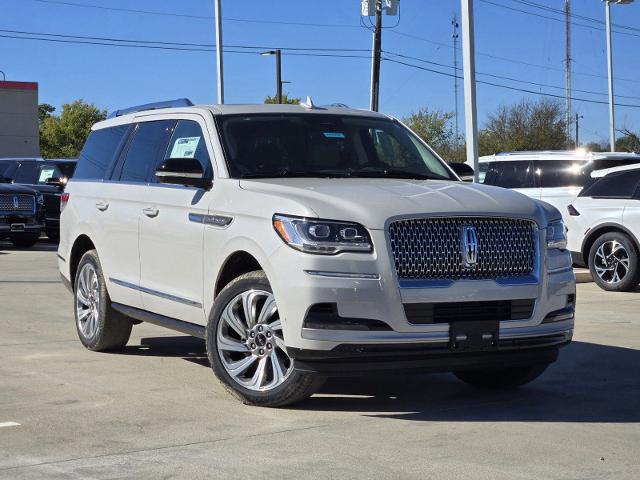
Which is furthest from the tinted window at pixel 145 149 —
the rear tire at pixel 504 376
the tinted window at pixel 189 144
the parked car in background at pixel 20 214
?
the parked car in background at pixel 20 214

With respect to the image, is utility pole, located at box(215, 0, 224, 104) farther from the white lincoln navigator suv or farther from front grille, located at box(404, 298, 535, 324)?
front grille, located at box(404, 298, 535, 324)

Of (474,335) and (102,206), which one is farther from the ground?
(102,206)

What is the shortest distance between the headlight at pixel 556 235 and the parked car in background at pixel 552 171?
35.1 feet

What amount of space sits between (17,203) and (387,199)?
58.3ft

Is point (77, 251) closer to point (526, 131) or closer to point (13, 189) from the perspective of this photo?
point (13, 189)

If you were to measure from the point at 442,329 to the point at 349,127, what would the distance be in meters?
2.21

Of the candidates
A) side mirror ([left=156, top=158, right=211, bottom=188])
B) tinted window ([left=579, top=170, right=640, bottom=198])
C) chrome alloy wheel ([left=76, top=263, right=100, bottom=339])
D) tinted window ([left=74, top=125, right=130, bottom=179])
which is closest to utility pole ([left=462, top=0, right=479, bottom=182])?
tinted window ([left=579, top=170, right=640, bottom=198])

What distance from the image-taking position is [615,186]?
14.9 meters

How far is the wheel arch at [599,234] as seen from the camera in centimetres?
1433

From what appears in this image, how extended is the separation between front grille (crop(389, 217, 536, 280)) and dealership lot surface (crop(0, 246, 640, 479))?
852 mm

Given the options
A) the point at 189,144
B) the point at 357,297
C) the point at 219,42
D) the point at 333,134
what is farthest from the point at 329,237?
the point at 219,42

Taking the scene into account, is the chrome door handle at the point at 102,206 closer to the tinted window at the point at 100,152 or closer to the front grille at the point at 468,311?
the tinted window at the point at 100,152

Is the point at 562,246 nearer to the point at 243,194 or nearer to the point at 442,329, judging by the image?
the point at 442,329

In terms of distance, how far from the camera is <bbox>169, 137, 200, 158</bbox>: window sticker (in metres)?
7.80
